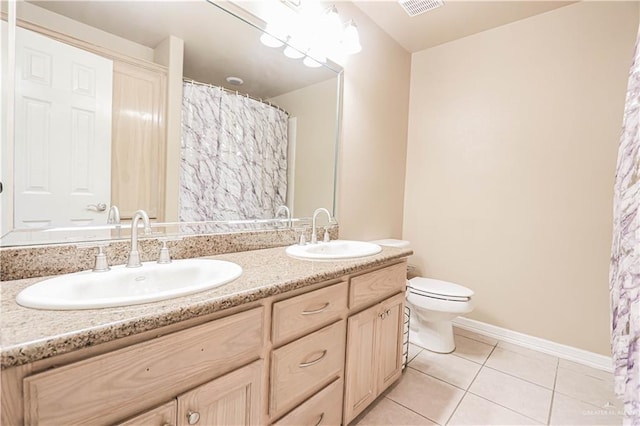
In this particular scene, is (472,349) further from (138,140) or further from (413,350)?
(138,140)

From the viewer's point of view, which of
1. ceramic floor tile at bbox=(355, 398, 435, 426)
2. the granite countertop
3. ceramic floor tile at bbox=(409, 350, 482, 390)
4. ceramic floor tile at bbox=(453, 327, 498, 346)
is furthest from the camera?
ceramic floor tile at bbox=(453, 327, 498, 346)

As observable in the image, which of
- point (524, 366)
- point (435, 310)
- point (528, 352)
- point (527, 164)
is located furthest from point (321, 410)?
point (527, 164)

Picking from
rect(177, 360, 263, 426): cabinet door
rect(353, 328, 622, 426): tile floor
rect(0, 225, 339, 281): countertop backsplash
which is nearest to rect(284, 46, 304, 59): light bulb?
rect(0, 225, 339, 281): countertop backsplash

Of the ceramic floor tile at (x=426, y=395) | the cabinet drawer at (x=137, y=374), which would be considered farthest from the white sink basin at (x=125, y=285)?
the ceramic floor tile at (x=426, y=395)

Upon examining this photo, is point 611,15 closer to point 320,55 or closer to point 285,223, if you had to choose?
point 320,55

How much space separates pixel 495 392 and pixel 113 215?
7.06ft

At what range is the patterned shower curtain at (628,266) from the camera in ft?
2.92

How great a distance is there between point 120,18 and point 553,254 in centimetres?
284

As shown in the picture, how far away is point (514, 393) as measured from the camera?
163 centimetres

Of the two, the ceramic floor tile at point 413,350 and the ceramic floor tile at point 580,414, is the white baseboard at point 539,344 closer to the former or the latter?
the ceramic floor tile at point 580,414

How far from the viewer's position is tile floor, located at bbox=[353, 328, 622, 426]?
4.71ft

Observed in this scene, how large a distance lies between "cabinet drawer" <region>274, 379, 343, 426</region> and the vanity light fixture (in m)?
1.75

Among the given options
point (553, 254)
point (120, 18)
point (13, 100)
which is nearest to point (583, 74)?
point (553, 254)

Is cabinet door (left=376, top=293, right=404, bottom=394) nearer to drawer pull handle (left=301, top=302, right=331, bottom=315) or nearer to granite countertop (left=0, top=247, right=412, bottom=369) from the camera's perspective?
drawer pull handle (left=301, top=302, right=331, bottom=315)
